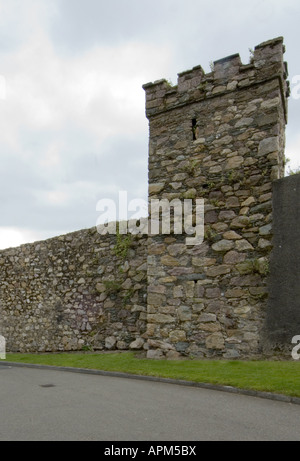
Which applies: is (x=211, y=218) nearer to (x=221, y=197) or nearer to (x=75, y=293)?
(x=221, y=197)

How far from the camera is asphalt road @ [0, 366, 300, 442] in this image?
4.74 meters

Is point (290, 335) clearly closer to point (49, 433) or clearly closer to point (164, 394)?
point (164, 394)

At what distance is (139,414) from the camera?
227 inches

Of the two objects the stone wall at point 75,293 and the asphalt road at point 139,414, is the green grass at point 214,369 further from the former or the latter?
the stone wall at point 75,293

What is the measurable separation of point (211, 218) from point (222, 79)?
357 centimetres

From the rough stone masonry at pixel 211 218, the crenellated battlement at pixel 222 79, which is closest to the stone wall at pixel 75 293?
the rough stone masonry at pixel 211 218

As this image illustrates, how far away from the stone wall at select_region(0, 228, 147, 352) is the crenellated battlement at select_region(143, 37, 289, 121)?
13.7ft

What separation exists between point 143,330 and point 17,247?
7498mm

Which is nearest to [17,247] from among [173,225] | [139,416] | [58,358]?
[58,358]

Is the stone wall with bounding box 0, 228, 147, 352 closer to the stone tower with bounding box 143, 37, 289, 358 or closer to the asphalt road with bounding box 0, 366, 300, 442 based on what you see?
the stone tower with bounding box 143, 37, 289, 358

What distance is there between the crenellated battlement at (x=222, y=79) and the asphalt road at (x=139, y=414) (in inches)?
285

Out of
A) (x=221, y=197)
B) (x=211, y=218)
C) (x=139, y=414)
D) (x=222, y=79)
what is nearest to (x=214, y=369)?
(x=139, y=414)

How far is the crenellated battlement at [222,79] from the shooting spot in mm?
10375

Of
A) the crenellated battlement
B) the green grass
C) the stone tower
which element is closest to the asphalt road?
the green grass
